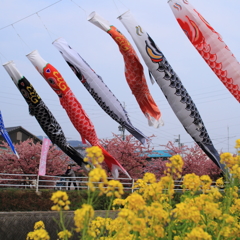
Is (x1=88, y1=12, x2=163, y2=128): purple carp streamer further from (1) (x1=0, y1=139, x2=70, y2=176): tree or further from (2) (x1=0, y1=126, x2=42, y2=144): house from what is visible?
(2) (x1=0, y1=126, x2=42, y2=144): house

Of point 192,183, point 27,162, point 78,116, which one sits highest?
point 78,116

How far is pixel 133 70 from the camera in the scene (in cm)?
1110

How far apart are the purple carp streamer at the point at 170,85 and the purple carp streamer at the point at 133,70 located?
1.68 feet

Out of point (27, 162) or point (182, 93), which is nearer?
point (182, 93)

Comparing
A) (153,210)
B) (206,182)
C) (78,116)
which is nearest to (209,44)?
(78,116)

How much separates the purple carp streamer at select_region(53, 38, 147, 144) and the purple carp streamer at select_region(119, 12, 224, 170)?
1.66 meters

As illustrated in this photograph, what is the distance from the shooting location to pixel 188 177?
3463 millimetres

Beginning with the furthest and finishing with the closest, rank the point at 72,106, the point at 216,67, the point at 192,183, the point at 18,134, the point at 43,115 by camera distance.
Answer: the point at 18,134, the point at 43,115, the point at 72,106, the point at 216,67, the point at 192,183

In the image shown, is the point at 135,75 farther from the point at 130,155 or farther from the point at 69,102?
the point at 130,155

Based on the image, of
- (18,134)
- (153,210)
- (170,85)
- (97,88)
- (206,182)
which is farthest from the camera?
(18,134)

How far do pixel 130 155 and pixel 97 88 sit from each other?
6.77 metres

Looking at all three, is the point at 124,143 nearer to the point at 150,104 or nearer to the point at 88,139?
the point at 88,139

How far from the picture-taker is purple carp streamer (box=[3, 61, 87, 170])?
12.1 meters

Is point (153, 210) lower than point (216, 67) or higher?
lower
